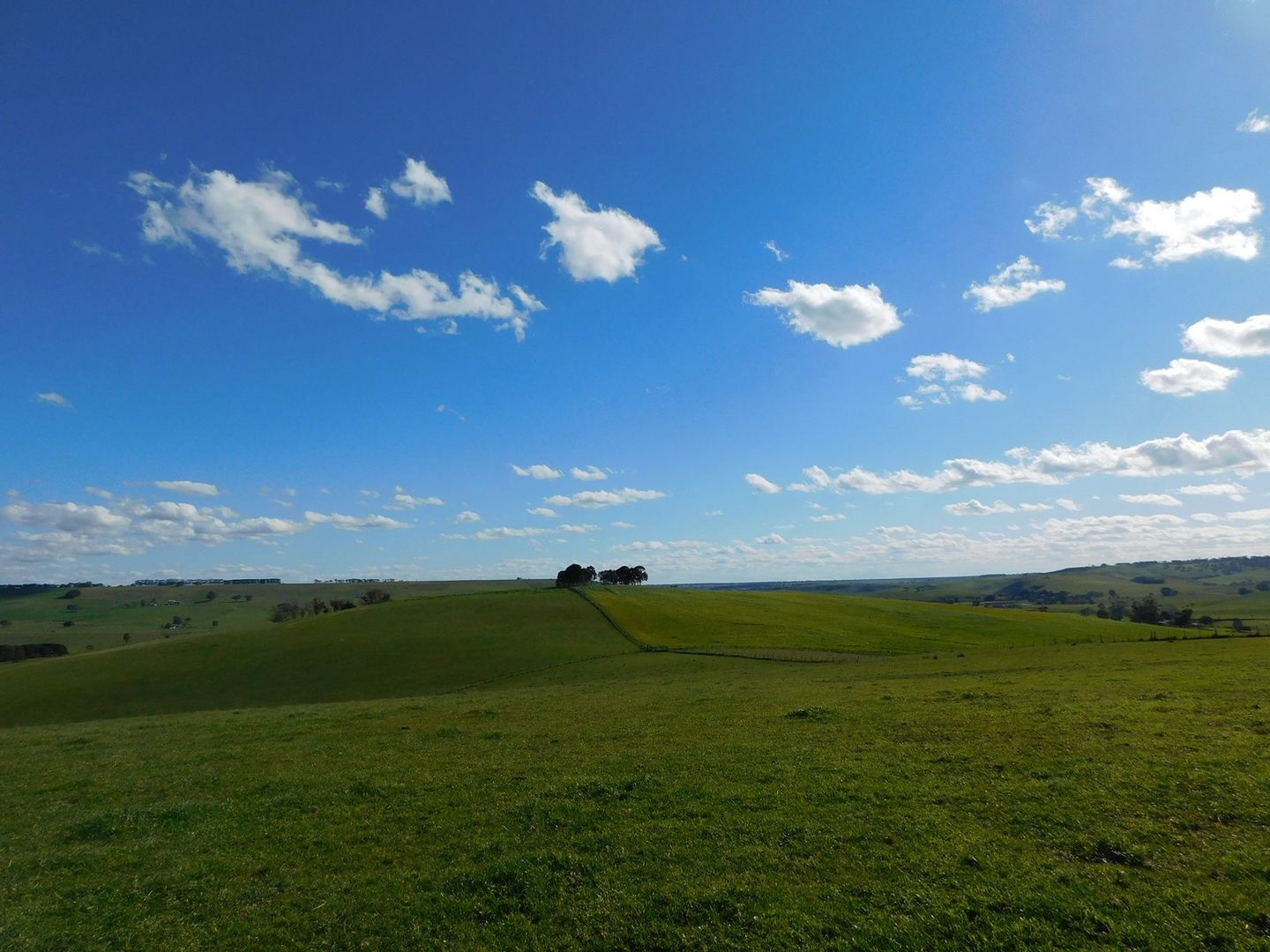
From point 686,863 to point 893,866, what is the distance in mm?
3933

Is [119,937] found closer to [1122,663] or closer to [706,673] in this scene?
[706,673]

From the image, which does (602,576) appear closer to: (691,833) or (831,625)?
(831,625)

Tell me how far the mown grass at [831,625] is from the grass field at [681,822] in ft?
120

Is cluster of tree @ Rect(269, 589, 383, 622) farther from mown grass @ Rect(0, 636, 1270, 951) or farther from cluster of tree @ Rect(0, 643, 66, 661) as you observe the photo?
mown grass @ Rect(0, 636, 1270, 951)

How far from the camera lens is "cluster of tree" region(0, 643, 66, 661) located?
391 ft

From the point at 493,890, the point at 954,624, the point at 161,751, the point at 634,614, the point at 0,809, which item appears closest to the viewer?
the point at 493,890

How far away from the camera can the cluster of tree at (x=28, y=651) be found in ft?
391

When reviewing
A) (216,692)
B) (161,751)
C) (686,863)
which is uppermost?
(686,863)

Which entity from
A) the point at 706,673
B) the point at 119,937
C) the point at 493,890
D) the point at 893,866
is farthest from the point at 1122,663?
the point at 119,937

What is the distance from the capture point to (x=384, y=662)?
7069 cm

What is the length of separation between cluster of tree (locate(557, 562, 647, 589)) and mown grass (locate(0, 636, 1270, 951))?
12175cm

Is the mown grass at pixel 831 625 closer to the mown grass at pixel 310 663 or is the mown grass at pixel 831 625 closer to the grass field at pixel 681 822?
the mown grass at pixel 310 663

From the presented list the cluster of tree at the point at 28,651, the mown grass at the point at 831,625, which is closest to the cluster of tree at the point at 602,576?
the mown grass at the point at 831,625

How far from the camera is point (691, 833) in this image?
14125 millimetres
